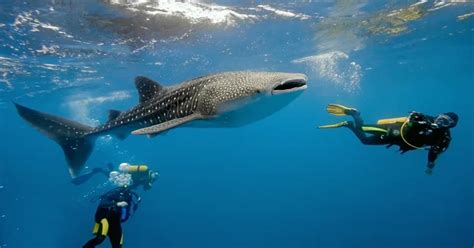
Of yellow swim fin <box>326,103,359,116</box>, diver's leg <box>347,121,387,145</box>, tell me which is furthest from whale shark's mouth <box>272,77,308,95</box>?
diver's leg <box>347,121,387,145</box>

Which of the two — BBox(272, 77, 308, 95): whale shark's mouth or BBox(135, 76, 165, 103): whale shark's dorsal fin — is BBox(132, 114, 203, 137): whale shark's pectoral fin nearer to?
BBox(272, 77, 308, 95): whale shark's mouth

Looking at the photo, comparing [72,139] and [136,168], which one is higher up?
[72,139]

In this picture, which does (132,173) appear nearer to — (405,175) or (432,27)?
(432,27)

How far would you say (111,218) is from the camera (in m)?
7.84

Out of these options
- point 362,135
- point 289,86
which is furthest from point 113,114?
point 362,135

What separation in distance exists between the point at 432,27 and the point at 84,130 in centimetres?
2153

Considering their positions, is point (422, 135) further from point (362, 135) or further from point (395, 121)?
point (362, 135)

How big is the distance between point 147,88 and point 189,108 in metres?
1.31

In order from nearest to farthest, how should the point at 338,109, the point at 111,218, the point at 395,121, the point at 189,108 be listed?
the point at 189,108 < the point at 395,121 < the point at 111,218 < the point at 338,109

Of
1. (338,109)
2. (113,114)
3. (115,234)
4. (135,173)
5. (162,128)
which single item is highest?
(338,109)

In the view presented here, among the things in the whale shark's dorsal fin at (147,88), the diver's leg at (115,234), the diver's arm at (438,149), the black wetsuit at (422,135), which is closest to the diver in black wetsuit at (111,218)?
the diver's leg at (115,234)

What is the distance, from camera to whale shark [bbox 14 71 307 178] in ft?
15.1

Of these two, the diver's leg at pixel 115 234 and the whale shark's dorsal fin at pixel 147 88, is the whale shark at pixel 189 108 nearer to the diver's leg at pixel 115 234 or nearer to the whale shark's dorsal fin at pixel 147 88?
the whale shark's dorsal fin at pixel 147 88

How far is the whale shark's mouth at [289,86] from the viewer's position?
4387 millimetres
